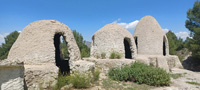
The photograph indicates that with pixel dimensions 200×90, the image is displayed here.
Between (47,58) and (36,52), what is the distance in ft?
1.67

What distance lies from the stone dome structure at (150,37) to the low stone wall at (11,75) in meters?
10.7

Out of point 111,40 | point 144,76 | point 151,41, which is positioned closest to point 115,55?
point 111,40

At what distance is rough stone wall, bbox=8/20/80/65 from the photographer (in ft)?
17.2

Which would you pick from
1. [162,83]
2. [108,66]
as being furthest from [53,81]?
[162,83]

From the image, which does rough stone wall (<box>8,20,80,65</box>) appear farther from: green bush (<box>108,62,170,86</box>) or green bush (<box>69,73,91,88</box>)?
green bush (<box>108,62,170,86</box>)

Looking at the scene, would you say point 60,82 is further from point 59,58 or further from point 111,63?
point 59,58

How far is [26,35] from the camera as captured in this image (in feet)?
18.9

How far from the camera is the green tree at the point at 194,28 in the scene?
14.2m

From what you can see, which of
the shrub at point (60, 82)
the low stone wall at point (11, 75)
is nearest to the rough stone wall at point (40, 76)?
the shrub at point (60, 82)

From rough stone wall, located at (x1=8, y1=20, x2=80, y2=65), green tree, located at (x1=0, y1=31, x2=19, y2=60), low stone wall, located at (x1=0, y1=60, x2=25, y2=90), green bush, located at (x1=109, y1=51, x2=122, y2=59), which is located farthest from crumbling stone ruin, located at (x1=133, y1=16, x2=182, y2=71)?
green tree, located at (x1=0, y1=31, x2=19, y2=60)

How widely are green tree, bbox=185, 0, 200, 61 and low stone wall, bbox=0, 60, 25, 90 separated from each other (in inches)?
635

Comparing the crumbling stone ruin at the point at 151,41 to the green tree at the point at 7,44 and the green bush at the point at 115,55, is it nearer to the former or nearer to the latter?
the green bush at the point at 115,55

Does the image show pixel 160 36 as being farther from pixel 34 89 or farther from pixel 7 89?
pixel 7 89

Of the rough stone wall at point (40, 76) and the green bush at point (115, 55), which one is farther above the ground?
the green bush at point (115, 55)
